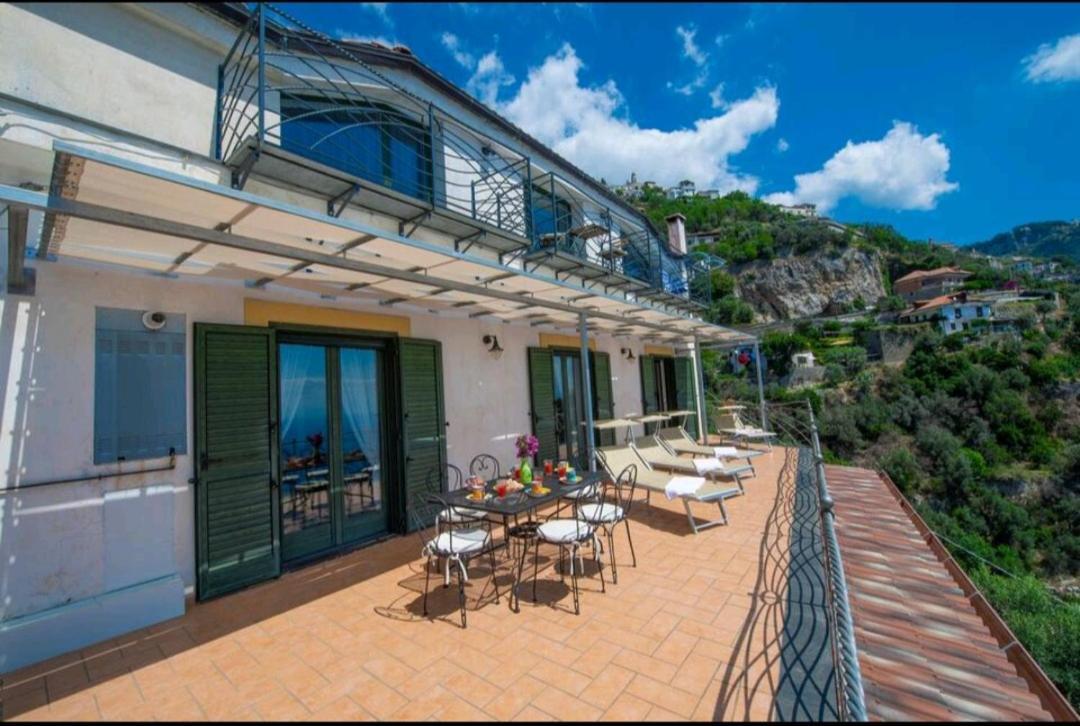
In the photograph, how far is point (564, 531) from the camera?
13.5ft

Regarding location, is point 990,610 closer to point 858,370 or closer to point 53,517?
point 53,517

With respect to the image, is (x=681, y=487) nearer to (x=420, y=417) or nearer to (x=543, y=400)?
(x=543, y=400)

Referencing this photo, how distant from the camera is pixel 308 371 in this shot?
521 centimetres

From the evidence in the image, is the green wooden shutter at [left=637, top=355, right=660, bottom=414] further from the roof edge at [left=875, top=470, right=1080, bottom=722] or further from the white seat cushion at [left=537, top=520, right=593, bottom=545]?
the white seat cushion at [left=537, top=520, right=593, bottom=545]

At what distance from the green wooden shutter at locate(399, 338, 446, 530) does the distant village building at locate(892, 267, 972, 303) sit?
249ft

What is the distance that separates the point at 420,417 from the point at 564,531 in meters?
2.75

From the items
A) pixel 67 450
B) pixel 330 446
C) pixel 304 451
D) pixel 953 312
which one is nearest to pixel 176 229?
pixel 67 450

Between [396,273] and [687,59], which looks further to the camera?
[396,273]

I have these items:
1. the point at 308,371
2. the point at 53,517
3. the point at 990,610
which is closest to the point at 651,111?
the point at 308,371

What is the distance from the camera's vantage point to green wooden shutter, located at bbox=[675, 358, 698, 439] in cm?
1395

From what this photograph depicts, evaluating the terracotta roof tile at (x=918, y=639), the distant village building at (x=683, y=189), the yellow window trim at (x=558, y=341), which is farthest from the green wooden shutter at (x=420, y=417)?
the distant village building at (x=683, y=189)

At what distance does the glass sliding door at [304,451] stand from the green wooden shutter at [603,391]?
5.95 metres

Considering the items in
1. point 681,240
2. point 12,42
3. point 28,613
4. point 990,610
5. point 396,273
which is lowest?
point 990,610

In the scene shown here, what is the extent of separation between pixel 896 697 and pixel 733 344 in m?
12.3
